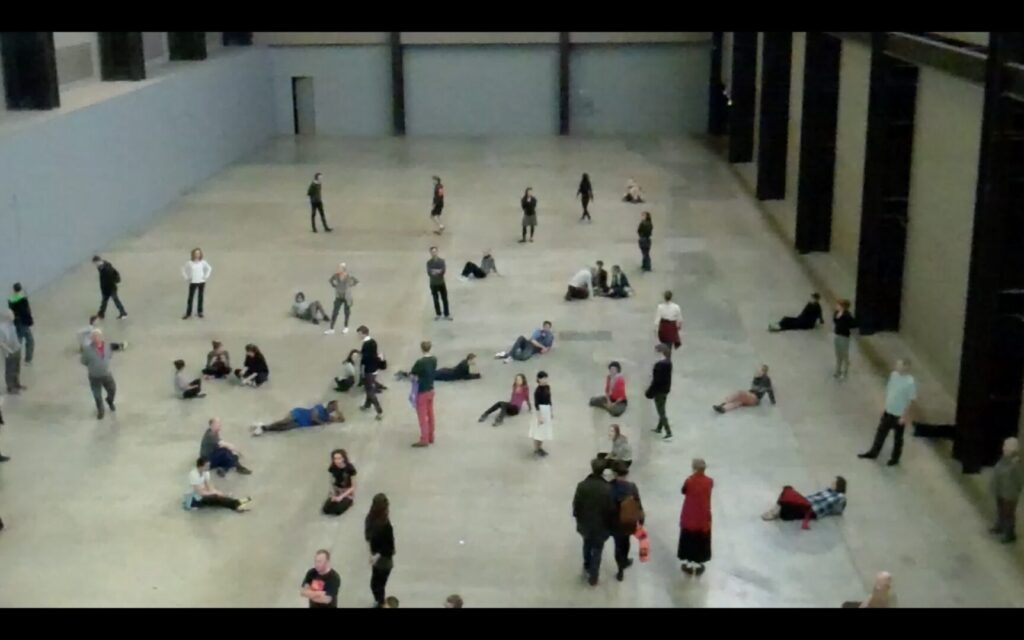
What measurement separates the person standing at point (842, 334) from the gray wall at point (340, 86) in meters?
28.7

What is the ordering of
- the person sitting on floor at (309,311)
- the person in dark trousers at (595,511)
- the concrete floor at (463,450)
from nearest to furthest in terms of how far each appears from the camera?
1. the person in dark trousers at (595,511)
2. the concrete floor at (463,450)
3. the person sitting on floor at (309,311)

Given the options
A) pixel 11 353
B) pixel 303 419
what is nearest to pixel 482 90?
pixel 11 353

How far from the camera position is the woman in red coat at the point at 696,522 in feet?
37.6

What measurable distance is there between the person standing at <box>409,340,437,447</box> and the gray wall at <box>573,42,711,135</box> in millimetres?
29186

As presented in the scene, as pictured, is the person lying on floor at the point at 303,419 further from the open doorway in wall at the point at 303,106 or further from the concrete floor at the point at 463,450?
the open doorway in wall at the point at 303,106

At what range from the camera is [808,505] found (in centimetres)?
1304

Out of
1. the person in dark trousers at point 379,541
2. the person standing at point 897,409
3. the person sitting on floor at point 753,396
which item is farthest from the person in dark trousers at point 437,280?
the person in dark trousers at point 379,541

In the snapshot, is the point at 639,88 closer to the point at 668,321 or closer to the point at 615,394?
the point at 668,321

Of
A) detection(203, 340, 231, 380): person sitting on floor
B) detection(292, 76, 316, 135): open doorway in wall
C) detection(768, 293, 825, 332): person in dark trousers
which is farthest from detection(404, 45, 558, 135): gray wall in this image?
detection(203, 340, 231, 380): person sitting on floor

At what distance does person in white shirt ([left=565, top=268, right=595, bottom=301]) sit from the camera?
861 inches

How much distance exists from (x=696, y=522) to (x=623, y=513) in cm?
78
